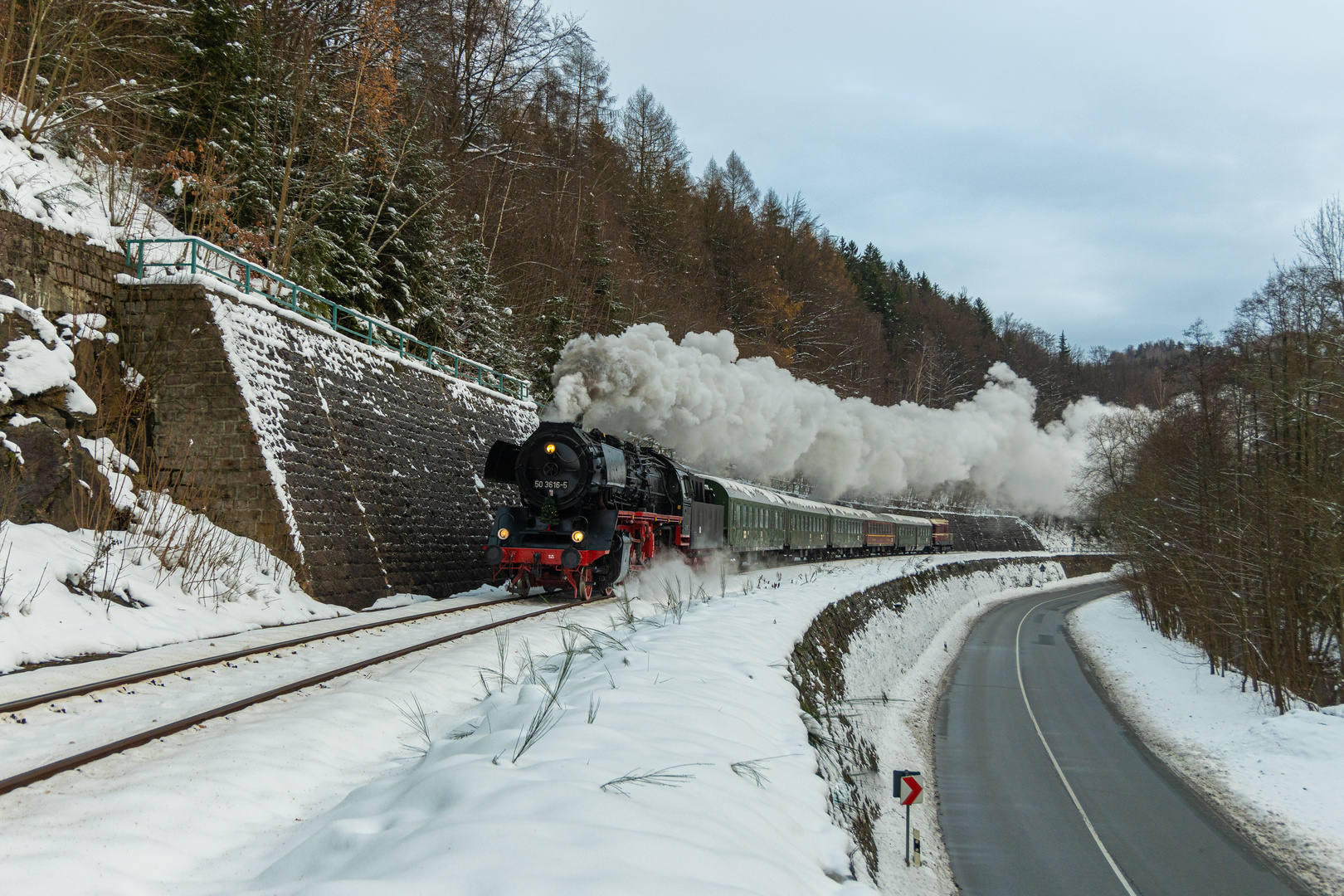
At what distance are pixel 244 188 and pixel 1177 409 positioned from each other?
28.6 metres

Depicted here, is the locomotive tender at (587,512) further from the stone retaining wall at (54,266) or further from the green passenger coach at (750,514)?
the stone retaining wall at (54,266)

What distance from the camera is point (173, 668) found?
23.9 feet

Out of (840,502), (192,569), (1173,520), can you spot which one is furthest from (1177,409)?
(192,569)

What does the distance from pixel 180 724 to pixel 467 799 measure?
3089 millimetres

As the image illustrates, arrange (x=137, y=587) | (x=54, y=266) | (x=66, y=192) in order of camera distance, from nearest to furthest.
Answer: (x=137, y=587), (x=54, y=266), (x=66, y=192)

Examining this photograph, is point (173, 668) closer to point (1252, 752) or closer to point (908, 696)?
point (908, 696)

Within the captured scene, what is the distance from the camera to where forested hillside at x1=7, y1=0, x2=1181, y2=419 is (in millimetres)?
16406

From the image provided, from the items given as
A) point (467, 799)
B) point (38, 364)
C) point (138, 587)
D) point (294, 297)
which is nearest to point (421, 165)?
point (294, 297)

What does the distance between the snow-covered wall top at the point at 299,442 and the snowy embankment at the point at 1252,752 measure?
14144 mm

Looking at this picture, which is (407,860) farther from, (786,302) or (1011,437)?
(1011,437)

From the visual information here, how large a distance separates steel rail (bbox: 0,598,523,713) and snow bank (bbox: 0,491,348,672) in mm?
1393

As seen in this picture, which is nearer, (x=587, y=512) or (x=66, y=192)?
(x=66, y=192)

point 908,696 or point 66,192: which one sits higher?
point 66,192

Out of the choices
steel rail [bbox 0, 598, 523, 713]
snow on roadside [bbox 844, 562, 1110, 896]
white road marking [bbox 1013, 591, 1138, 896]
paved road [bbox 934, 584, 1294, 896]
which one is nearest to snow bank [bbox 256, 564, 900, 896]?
steel rail [bbox 0, 598, 523, 713]
